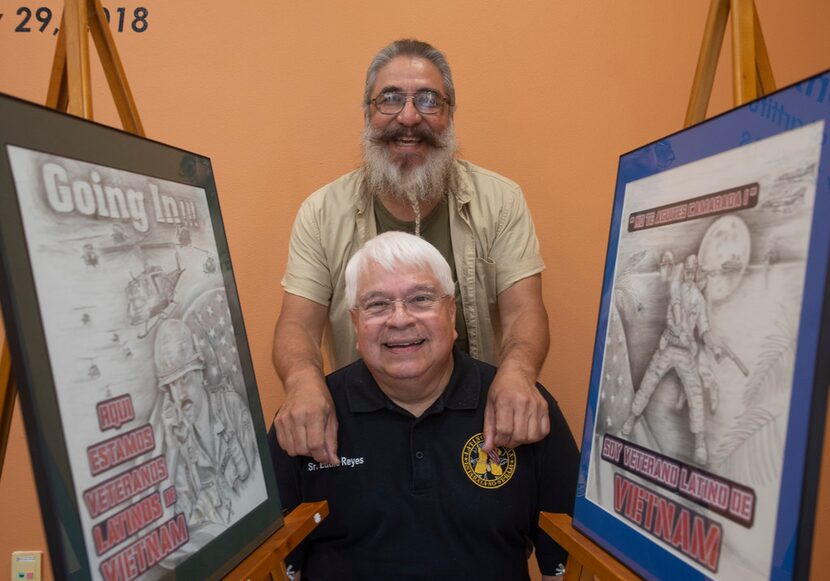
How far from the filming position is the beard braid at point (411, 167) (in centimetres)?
179

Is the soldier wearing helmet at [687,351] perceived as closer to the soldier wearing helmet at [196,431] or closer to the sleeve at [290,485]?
the soldier wearing helmet at [196,431]

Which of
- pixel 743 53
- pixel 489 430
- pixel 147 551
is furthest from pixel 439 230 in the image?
pixel 147 551

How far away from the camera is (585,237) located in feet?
6.98

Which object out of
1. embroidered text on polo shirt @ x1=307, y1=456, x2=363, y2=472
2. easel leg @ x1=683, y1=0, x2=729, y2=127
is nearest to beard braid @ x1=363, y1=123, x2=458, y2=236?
embroidered text on polo shirt @ x1=307, y1=456, x2=363, y2=472

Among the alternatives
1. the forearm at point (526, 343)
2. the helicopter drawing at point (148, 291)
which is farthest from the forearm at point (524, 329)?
the helicopter drawing at point (148, 291)

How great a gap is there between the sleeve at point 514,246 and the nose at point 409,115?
1.03ft

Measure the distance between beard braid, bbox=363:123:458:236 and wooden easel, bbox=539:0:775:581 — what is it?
2.50 ft

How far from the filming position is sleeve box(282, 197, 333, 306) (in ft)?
5.93

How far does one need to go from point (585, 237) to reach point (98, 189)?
5.15 feet

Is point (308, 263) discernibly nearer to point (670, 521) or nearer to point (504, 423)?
A: point (504, 423)

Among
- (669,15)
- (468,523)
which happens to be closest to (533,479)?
(468,523)

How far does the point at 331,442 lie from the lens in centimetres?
138

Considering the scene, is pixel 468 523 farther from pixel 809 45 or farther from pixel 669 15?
pixel 809 45

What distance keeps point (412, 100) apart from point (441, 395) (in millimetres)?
785
